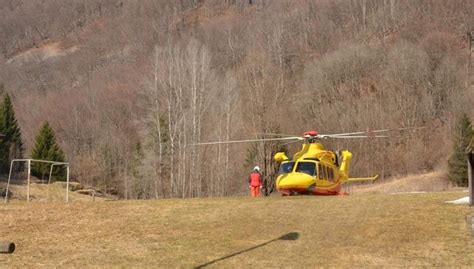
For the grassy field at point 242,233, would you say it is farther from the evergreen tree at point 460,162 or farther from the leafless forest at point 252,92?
the evergreen tree at point 460,162

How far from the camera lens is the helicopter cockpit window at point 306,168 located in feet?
72.6

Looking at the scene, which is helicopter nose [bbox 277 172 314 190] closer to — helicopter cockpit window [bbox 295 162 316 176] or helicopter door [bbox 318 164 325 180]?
helicopter cockpit window [bbox 295 162 316 176]

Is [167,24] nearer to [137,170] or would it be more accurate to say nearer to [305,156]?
[137,170]

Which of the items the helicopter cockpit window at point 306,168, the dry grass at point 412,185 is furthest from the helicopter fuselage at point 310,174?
the dry grass at point 412,185

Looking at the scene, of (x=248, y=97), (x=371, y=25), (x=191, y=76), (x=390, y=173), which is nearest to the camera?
(x=248, y=97)

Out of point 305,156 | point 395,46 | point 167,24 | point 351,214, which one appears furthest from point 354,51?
point 167,24

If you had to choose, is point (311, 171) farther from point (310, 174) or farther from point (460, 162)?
point (460, 162)

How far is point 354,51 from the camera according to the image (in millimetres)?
70000

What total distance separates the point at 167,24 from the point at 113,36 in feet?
51.5

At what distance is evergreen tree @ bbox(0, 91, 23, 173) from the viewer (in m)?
66.5

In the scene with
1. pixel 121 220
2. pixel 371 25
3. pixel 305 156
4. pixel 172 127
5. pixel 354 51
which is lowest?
pixel 121 220

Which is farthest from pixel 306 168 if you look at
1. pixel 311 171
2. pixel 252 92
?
pixel 252 92

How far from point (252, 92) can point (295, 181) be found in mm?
18353

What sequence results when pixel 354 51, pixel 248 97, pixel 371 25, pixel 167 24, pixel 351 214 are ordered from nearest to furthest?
pixel 351 214 < pixel 248 97 < pixel 354 51 < pixel 371 25 < pixel 167 24
